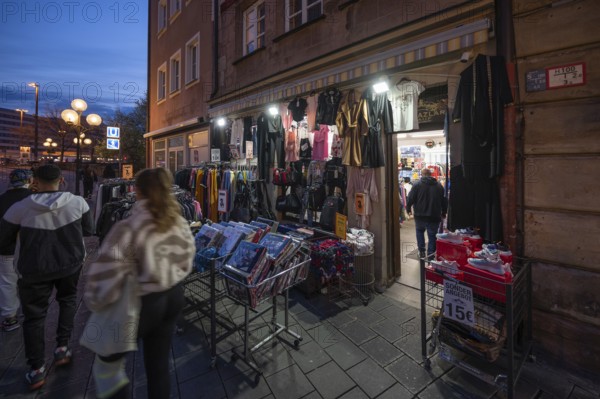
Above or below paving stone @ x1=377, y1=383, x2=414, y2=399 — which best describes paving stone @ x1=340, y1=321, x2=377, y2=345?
above

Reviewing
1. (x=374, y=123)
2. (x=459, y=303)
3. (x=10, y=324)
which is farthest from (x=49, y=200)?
(x=374, y=123)

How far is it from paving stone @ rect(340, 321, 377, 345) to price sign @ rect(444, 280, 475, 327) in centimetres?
111

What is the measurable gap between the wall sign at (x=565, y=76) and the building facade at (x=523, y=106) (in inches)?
0.8

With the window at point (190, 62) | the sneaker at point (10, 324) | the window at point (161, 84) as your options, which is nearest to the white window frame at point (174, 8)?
the window at point (190, 62)

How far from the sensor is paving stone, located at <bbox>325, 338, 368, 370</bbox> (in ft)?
10.4

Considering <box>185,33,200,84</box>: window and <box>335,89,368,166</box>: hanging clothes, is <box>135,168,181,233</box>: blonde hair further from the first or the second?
<box>185,33,200,84</box>: window

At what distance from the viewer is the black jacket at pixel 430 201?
6004 millimetres

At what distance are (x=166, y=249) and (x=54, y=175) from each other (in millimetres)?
1825

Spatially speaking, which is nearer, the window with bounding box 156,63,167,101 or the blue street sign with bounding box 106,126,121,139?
the blue street sign with bounding box 106,126,121,139

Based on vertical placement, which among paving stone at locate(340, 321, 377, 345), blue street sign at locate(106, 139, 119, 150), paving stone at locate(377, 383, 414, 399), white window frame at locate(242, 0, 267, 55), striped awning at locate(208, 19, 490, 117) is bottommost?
paving stone at locate(377, 383, 414, 399)

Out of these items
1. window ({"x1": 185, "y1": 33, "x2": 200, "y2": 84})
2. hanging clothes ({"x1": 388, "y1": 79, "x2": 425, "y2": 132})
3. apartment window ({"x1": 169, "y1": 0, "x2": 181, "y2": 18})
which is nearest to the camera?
hanging clothes ({"x1": 388, "y1": 79, "x2": 425, "y2": 132})

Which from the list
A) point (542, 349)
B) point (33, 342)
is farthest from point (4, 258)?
point (542, 349)

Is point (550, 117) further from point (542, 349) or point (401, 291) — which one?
point (401, 291)

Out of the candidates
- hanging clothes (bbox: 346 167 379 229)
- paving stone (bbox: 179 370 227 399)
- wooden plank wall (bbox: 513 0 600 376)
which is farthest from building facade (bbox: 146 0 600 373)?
paving stone (bbox: 179 370 227 399)
